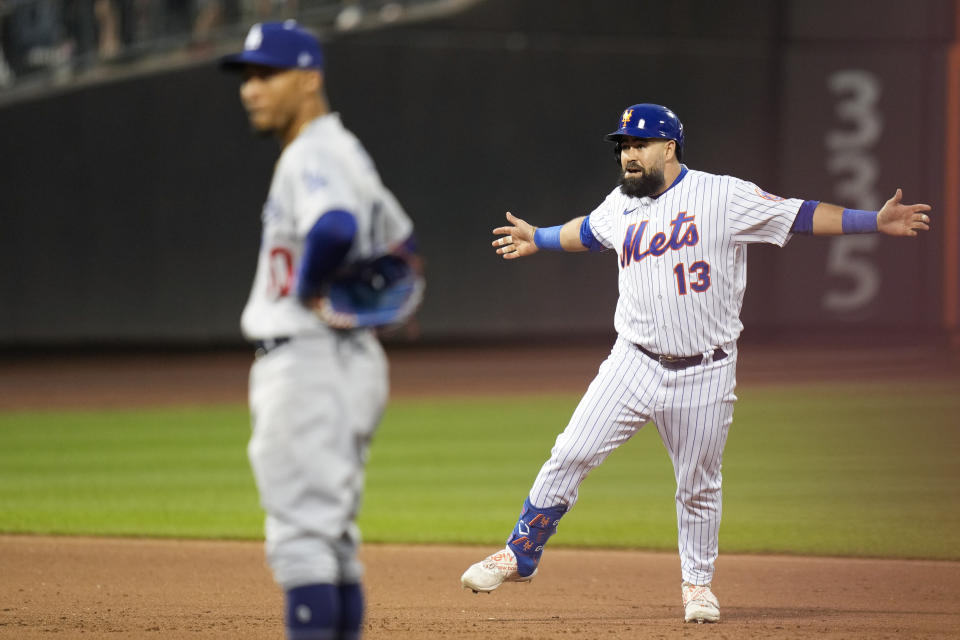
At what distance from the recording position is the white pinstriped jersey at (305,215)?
3006mm

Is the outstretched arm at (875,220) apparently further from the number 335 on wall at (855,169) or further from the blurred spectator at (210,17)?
the number 335 on wall at (855,169)

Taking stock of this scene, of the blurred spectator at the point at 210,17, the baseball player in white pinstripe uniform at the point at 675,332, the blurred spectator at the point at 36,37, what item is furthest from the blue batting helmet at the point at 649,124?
the blurred spectator at the point at 210,17

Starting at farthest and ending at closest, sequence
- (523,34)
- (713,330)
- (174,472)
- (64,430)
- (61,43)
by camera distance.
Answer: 1. (523,34)
2. (61,43)
3. (64,430)
4. (174,472)
5. (713,330)

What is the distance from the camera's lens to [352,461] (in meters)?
3.09

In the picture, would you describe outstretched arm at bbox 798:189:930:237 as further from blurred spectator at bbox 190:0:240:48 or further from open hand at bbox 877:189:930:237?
blurred spectator at bbox 190:0:240:48

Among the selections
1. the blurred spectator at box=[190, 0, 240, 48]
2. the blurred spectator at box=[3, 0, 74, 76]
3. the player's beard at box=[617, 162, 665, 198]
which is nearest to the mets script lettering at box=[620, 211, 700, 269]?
the player's beard at box=[617, 162, 665, 198]

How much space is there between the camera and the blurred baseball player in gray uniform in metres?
2.99

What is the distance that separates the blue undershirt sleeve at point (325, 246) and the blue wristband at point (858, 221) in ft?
7.30

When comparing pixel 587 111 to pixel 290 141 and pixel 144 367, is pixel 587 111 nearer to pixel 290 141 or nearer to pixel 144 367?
pixel 144 367

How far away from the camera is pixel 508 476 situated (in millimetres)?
9125

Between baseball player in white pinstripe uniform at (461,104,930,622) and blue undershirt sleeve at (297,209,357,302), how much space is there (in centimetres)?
196

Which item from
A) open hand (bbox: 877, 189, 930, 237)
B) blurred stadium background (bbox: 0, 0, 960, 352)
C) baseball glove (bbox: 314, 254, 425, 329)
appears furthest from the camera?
blurred stadium background (bbox: 0, 0, 960, 352)

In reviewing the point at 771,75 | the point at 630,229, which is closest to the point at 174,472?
the point at 630,229

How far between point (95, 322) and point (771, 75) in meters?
11.0
